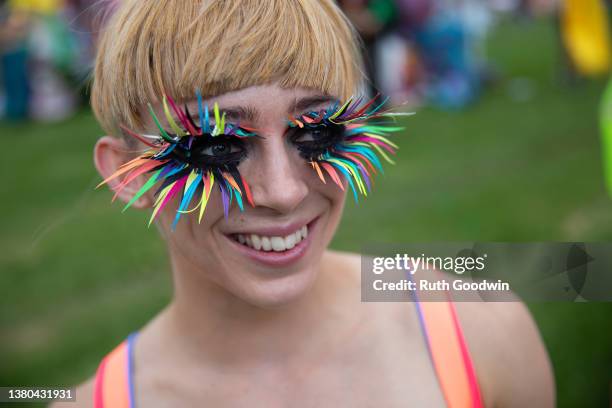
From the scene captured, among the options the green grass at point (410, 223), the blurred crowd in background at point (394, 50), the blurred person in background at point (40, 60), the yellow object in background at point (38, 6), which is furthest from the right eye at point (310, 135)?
the yellow object in background at point (38, 6)

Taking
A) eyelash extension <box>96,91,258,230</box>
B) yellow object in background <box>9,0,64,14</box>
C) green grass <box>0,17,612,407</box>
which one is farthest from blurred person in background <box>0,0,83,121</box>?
eyelash extension <box>96,91,258,230</box>

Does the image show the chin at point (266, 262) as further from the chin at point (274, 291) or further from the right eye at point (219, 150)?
the right eye at point (219, 150)

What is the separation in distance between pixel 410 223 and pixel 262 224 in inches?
137

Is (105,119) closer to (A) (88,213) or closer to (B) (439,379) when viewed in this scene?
(B) (439,379)

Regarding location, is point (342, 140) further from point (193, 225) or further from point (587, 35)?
A: point (587, 35)

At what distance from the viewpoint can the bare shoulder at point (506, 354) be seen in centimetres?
171

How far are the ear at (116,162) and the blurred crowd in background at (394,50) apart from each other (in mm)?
5411

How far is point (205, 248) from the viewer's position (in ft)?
5.14

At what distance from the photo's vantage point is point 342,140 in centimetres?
161

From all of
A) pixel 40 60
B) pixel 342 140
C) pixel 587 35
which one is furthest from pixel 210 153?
pixel 40 60

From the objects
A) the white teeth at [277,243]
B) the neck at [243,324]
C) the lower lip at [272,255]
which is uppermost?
the white teeth at [277,243]

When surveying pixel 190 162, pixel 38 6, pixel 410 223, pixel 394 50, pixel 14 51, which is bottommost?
pixel 190 162

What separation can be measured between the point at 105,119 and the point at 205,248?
0.45 metres

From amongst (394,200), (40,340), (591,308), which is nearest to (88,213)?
(40,340)
